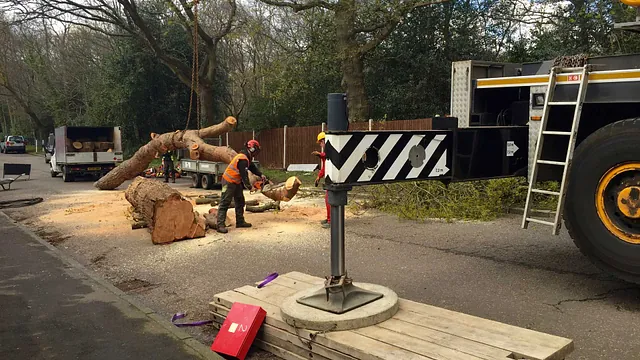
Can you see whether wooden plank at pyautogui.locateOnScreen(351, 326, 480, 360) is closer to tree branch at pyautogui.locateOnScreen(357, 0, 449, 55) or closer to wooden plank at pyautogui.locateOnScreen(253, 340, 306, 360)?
wooden plank at pyautogui.locateOnScreen(253, 340, 306, 360)

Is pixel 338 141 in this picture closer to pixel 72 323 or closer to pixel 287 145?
pixel 72 323

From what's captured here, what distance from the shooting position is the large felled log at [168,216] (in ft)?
29.2

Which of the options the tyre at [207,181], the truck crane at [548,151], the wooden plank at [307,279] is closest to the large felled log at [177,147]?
the tyre at [207,181]

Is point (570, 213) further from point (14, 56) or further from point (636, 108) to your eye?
point (14, 56)

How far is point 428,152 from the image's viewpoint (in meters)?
4.52

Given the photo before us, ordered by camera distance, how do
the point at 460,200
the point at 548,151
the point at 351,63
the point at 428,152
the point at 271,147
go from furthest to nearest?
1. the point at 271,147
2. the point at 351,63
3. the point at 460,200
4. the point at 548,151
5. the point at 428,152

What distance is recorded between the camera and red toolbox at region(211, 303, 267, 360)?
14.0 feet

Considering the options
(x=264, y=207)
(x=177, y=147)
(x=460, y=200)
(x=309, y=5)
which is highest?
(x=309, y=5)

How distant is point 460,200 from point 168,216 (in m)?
5.59

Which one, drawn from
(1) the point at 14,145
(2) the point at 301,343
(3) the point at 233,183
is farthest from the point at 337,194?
(1) the point at 14,145

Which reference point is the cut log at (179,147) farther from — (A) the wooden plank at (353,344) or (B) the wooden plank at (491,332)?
(B) the wooden plank at (491,332)

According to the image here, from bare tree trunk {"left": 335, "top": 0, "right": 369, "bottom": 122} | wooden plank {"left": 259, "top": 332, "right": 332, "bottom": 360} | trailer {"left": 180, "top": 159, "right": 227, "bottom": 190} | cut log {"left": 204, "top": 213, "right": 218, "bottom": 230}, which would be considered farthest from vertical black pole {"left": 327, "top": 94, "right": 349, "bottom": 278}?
bare tree trunk {"left": 335, "top": 0, "right": 369, "bottom": 122}

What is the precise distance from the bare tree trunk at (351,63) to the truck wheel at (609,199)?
1552 cm

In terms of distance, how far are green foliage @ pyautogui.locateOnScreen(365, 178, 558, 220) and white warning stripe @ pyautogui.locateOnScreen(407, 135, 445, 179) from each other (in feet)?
18.8
